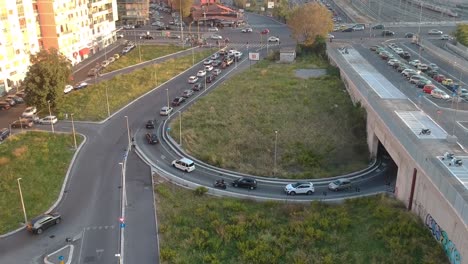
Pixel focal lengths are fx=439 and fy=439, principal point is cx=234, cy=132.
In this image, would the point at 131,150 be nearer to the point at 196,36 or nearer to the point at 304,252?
the point at 304,252

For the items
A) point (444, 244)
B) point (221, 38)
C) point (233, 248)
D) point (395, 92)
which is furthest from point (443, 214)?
point (221, 38)

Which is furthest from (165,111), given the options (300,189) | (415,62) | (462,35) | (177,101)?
(462,35)

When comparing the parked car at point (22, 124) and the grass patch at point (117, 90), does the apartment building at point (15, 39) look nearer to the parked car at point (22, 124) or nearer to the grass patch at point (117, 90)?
the grass patch at point (117, 90)

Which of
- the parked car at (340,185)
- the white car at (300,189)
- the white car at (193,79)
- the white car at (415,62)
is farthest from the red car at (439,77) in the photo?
the white car at (193,79)

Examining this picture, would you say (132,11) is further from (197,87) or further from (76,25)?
(197,87)

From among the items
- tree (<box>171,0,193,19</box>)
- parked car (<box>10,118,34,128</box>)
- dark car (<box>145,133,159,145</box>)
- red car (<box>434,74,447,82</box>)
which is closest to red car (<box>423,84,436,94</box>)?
red car (<box>434,74,447,82</box>)
